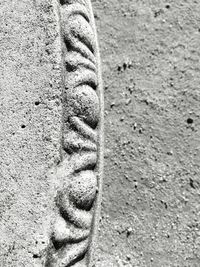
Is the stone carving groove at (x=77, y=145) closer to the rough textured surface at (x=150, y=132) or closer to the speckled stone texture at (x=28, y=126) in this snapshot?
the speckled stone texture at (x=28, y=126)

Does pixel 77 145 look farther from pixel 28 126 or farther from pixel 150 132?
pixel 150 132

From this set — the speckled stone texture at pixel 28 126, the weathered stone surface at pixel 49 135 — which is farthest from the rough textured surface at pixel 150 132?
the speckled stone texture at pixel 28 126

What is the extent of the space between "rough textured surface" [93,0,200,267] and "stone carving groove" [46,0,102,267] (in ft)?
2.28

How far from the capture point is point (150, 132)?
2.25m

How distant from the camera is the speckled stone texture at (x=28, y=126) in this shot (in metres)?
1.39

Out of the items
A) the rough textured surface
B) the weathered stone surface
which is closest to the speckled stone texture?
the weathered stone surface

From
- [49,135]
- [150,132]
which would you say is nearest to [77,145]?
[49,135]

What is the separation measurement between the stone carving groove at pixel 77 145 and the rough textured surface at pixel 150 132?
69cm

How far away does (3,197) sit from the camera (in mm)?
1444

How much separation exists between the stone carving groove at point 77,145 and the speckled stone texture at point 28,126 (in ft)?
0.10

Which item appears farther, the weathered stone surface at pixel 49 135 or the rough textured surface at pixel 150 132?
the rough textured surface at pixel 150 132

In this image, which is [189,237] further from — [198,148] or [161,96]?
[161,96]

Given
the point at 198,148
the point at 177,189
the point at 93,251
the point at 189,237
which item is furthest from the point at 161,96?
the point at 93,251

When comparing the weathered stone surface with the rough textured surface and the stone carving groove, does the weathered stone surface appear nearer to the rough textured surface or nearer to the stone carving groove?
the stone carving groove
